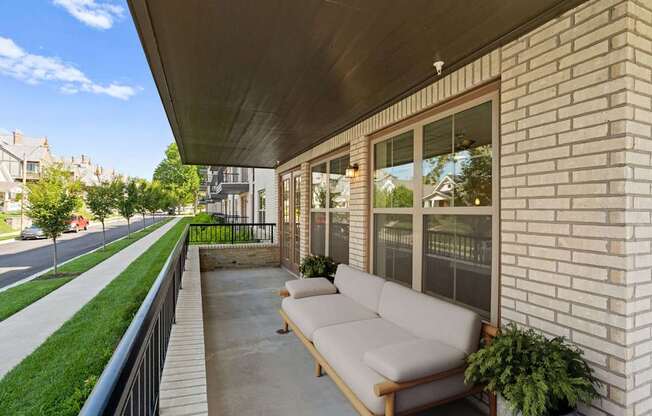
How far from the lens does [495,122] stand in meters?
2.62

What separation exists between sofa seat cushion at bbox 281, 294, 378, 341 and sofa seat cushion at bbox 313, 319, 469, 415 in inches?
6.2

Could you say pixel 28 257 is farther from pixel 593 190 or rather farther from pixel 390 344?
pixel 593 190

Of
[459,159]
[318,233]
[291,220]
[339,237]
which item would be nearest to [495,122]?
[459,159]

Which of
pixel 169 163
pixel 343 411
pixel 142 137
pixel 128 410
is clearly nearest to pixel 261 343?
pixel 343 411

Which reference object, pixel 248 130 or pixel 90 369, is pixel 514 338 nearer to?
pixel 90 369

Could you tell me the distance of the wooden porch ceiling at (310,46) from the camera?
200 cm

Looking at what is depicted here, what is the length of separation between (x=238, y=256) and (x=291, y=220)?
6.00 feet

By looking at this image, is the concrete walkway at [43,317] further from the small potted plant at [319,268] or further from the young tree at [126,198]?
the young tree at [126,198]

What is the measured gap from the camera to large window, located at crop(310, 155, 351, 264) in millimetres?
5562

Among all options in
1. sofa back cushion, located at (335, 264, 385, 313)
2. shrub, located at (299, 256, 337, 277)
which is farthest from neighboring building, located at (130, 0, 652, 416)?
shrub, located at (299, 256, 337, 277)

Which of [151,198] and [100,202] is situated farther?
[151,198]

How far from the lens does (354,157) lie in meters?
4.89

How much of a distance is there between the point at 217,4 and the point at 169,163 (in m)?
42.2

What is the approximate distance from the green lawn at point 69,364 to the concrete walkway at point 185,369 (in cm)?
95
